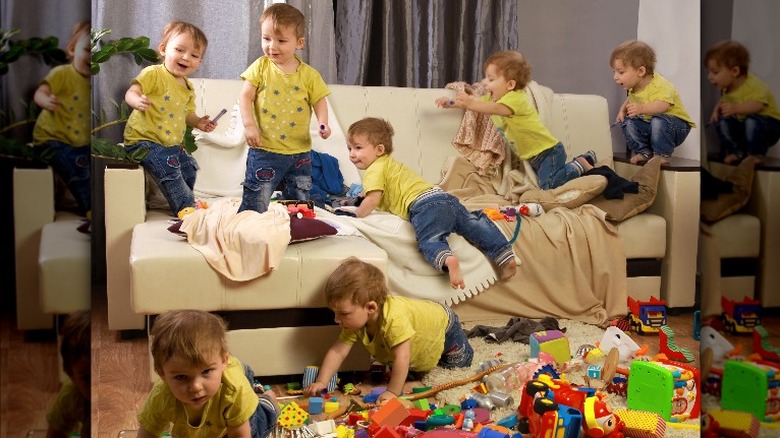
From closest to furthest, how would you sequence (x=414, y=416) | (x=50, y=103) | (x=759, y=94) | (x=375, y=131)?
(x=50, y=103)
(x=759, y=94)
(x=375, y=131)
(x=414, y=416)

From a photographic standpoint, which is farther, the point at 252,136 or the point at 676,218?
the point at 676,218

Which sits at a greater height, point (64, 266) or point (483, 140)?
point (483, 140)

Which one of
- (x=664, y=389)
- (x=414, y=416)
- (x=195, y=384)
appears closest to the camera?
(x=195, y=384)

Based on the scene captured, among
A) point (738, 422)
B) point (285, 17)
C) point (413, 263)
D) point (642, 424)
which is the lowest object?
point (642, 424)

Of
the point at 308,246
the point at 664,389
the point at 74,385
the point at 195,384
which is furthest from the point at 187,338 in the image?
the point at 664,389

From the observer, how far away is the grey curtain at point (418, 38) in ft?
5.49

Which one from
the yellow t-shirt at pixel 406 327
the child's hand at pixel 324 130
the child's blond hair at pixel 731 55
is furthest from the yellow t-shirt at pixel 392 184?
the child's blond hair at pixel 731 55

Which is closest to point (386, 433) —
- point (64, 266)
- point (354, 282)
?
point (354, 282)

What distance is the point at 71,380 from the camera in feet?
2.70

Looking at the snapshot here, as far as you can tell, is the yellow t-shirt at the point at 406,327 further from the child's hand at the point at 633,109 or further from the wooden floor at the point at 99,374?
the child's hand at the point at 633,109

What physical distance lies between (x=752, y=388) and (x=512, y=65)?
2.79 feet

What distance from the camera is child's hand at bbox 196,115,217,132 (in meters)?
1.62

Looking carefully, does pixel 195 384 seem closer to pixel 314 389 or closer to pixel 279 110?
pixel 314 389

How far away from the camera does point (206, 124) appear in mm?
1637
